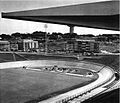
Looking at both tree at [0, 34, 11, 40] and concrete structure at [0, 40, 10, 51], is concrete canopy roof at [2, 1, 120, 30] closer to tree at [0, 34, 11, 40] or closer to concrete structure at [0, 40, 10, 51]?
concrete structure at [0, 40, 10, 51]

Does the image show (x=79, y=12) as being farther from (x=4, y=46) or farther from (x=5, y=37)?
(x=5, y=37)

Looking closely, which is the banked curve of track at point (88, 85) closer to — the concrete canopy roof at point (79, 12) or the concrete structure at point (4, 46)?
the concrete canopy roof at point (79, 12)

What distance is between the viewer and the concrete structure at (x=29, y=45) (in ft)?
95.4

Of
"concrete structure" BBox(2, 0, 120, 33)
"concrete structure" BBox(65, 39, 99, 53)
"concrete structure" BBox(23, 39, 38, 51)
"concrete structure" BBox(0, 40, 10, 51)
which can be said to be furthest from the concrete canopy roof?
"concrete structure" BBox(0, 40, 10, 51)

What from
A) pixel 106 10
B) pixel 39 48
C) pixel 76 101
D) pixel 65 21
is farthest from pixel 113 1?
pixel 39 48

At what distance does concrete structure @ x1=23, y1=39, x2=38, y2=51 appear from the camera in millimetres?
29073

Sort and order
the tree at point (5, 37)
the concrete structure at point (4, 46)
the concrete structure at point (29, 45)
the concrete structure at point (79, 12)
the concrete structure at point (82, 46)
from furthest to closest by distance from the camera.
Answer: the tree at point (5, 37) → the concrete structure at point (29, 45) → the concrete structure at point (4, 46) → the concrete structure at point (82, 46) → the concrete structure at point (79, 12)

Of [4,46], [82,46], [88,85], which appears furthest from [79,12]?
[4,46]

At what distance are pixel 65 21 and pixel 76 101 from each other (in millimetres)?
6637

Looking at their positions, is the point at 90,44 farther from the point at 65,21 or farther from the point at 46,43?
the point at 65,21

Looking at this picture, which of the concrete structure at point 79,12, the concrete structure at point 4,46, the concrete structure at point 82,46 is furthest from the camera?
the concrete structure at point 4,46

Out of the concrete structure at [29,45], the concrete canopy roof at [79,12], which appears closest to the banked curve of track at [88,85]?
the concrete canopy roof at [79,12]

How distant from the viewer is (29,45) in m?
29.8

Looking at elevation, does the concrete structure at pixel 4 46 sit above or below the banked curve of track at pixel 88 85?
above
